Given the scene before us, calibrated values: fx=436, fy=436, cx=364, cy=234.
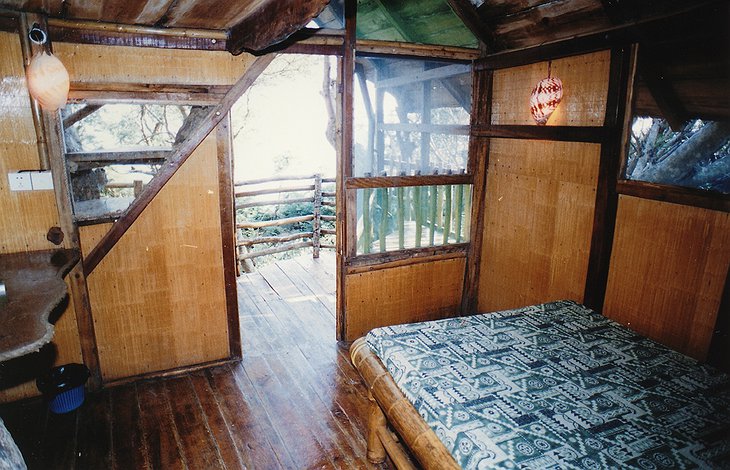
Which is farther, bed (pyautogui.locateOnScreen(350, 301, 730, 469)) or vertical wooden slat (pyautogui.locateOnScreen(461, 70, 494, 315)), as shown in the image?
vertical wooden slat (pyautogui.locateOnScreen(461, 70, 494, 315))

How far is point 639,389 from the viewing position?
7.48 feet

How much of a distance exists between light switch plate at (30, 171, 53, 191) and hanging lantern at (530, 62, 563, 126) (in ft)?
12.4

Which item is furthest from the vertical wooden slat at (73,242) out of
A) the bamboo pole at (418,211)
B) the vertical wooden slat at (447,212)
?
the vertical wooden slat at (447,212)

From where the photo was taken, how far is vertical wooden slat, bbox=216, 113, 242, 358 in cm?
351

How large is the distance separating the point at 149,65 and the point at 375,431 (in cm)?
302

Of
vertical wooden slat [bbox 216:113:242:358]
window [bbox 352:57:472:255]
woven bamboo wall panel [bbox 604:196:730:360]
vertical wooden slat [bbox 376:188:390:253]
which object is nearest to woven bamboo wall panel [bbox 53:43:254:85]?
vertical wooden slat [bbox 216:113:242:358]

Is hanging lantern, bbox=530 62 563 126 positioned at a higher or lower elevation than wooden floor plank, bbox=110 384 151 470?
higher

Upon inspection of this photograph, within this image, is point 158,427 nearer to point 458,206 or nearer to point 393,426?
point 393,426

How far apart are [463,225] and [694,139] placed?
2267mm

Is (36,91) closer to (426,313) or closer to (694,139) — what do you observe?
(426,313)

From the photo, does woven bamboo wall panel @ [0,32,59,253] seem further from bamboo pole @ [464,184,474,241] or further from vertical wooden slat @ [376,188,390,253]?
bamboo pole @ [464,184,474,241]

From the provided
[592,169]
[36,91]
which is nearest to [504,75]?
[592,169]

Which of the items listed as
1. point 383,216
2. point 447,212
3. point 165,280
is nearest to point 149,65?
point 165,280

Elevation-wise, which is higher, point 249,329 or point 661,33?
→ point 661,33
